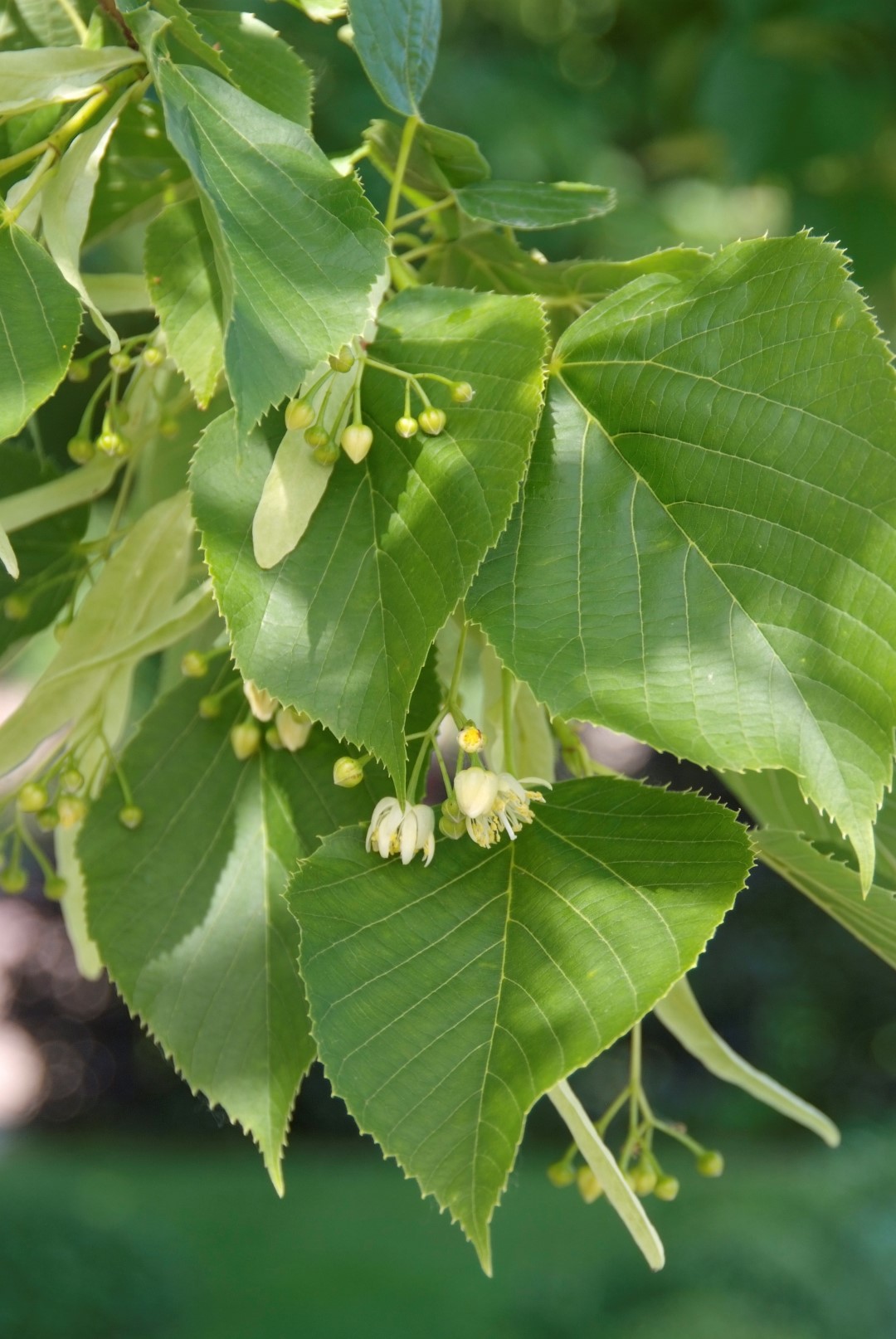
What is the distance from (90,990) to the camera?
737cm

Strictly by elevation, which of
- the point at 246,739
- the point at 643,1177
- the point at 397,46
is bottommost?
the point at 643,1177

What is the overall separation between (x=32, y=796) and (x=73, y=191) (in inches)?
13.6

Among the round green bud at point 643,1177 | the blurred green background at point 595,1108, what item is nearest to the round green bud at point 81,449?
the round green bud at point 643,1177

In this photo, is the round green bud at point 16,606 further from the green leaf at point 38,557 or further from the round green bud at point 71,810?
the round green bud at point 71,810

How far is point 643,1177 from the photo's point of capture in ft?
2.87

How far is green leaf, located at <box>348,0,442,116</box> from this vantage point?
686 mm

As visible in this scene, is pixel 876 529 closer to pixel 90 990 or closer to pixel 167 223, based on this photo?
pixel 167 223

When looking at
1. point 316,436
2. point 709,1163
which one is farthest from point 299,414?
point 709,1163

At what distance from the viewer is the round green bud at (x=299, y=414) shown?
1.85 feet

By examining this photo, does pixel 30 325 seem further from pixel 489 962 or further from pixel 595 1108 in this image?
pixel 595 1108

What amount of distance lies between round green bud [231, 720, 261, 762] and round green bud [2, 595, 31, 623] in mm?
162

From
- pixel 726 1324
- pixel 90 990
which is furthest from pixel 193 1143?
pixel 726 1324

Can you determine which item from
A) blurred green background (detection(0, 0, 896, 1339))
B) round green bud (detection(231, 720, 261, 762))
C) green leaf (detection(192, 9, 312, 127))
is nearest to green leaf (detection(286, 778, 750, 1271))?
round green bud (detection(231, 720, 261, 762))

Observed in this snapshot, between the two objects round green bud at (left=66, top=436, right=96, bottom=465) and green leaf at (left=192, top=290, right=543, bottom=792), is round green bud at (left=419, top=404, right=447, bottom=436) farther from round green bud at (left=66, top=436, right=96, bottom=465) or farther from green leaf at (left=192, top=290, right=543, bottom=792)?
round green bud at (left=66, top=436, right=96, bottom=465)
